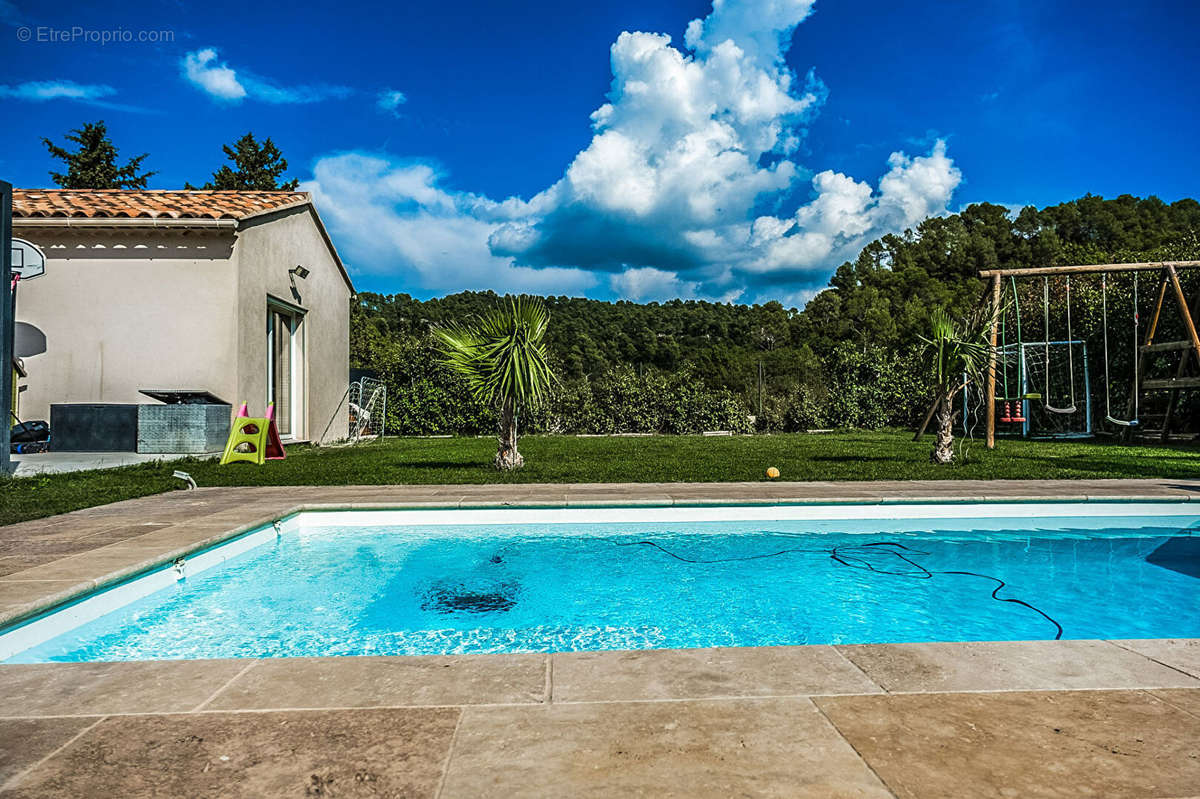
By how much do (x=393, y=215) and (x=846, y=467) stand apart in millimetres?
18187

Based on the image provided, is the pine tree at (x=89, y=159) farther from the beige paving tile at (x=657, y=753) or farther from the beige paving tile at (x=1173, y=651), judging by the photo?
the beige paving tile at (x=1173, y=651)

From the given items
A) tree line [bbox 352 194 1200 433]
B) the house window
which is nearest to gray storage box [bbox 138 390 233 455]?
the house window

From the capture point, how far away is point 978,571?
5555 mm

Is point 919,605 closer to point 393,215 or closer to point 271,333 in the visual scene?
point 271,333

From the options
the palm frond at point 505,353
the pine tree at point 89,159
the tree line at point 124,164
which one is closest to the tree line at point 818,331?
the palm frond at point 505,353

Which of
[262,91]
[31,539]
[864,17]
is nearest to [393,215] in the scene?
[262,91]

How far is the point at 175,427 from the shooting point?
446 inches

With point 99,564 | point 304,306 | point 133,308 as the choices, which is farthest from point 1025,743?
point 304,306

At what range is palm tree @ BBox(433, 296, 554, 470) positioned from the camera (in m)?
9.55

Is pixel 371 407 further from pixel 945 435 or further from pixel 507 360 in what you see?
pixel 945 435

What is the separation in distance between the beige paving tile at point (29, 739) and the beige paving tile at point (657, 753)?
3.49 ft

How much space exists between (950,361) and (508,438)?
5.95 m

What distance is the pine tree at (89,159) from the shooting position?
28219 millimetres

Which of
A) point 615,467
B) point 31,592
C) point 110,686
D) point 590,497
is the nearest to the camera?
point 110,686
